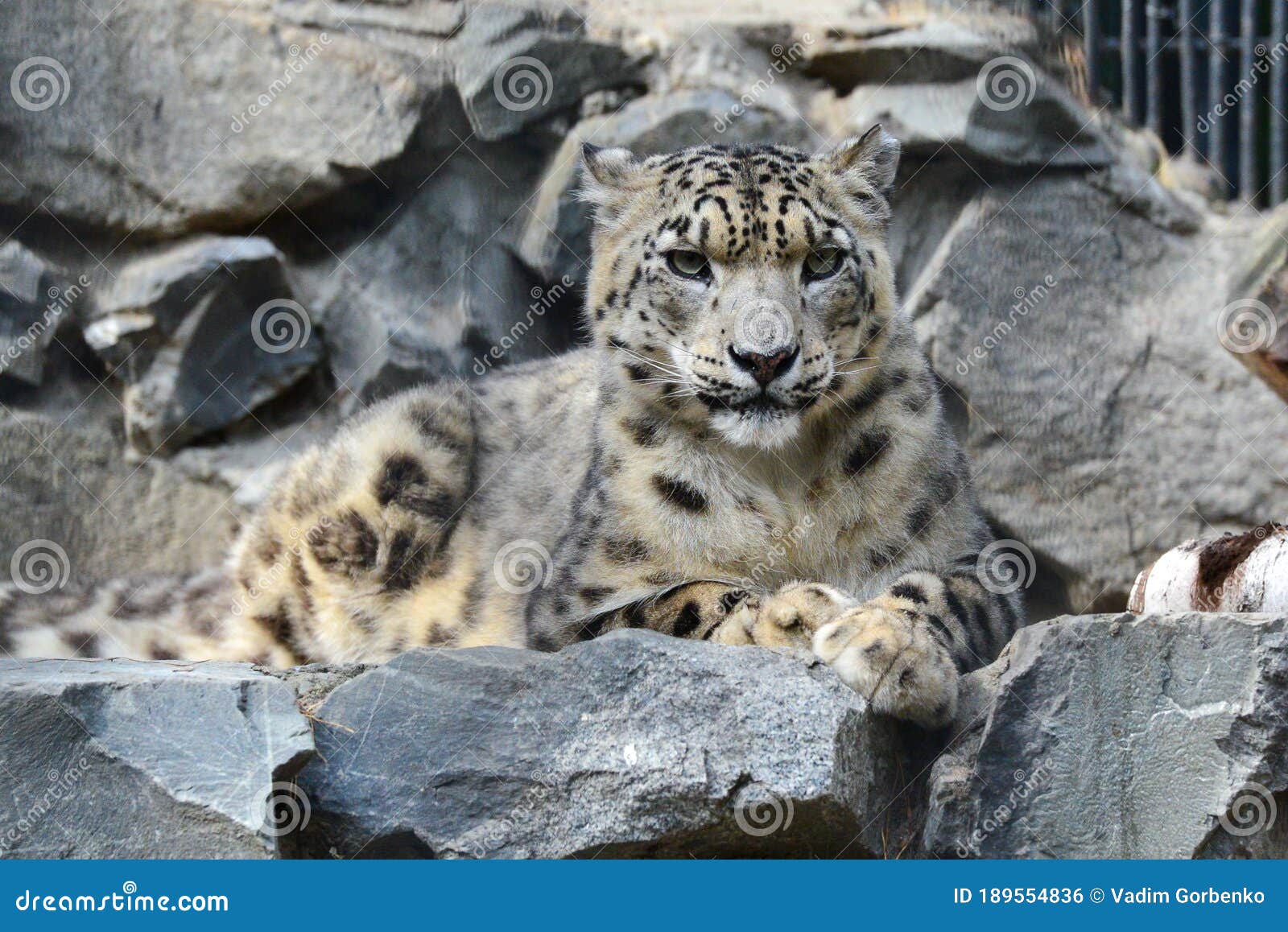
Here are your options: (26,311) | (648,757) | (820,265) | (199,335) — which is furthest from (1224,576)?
(26,311)

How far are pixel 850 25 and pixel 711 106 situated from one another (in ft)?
2.32

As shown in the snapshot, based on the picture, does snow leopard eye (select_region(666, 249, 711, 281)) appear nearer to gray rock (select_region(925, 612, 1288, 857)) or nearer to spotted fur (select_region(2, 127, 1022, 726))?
spotted fur (select_region(2, 127, 1022, 726))

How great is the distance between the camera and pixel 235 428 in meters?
6.61

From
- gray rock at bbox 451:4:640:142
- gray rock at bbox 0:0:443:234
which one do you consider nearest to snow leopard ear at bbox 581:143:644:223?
gray rock at bbox 451:4:640:142

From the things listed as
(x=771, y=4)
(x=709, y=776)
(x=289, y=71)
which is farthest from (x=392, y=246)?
(x=709, y=776)

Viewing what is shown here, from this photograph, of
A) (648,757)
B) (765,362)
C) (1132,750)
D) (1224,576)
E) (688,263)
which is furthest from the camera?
(688,263)

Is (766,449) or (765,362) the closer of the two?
(765,362)

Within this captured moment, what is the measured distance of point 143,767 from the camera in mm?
3023

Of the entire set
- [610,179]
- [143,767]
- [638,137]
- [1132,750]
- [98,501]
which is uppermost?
[638,137]

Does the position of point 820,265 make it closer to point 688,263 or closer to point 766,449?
point 688,263

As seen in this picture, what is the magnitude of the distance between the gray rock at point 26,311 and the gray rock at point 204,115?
286 millimetres

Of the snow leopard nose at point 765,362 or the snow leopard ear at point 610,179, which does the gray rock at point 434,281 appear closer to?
the snow leopard ear at point 610,179

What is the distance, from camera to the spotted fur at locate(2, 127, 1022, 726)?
12.3 ft

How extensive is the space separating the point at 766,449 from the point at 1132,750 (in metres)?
1.27
